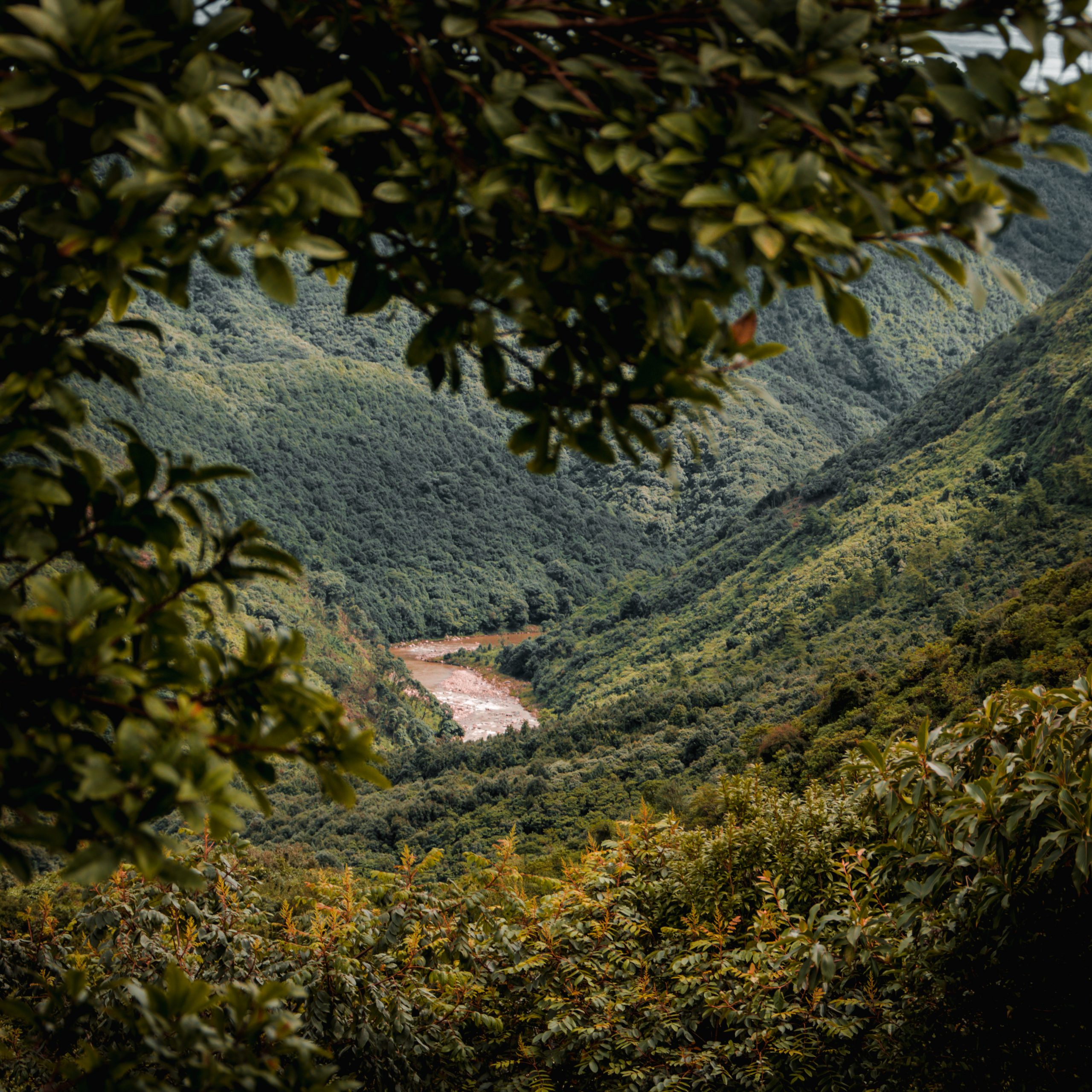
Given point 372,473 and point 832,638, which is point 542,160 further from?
point 372,473

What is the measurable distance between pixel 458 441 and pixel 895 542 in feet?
126

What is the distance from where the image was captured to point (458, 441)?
198ft

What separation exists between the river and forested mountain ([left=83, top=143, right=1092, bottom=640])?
152 cm

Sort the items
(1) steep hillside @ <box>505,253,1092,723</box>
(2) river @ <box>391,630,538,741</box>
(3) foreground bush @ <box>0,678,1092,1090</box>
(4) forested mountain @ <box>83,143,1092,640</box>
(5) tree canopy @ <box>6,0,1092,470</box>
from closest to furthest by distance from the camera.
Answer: (5) tree canopy @ <box>6,0,1092,470</box>
(3) foreground bush @ <box>0,678,1092,1090</box>
(1) steep hillside @ <box>505,253,1092,723</box>
(2) river @ <box>391,630,538,741</box>
(4) forested mountain @ <box>83,143,1092,640</box>

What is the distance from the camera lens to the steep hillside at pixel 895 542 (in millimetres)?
22781

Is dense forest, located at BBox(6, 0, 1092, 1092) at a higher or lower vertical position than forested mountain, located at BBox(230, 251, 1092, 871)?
higher

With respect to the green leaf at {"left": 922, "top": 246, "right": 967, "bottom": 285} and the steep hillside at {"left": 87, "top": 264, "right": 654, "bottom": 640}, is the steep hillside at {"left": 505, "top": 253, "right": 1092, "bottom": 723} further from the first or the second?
the green leaf at {"left": 922, "top": 246, "right": 967, "bottom": 285}

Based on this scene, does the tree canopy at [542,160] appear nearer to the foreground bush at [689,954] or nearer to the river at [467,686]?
the foreground bush at [689,954]

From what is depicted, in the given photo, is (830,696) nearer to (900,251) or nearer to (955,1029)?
(955,1029)

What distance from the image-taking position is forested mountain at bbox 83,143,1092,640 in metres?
48.3

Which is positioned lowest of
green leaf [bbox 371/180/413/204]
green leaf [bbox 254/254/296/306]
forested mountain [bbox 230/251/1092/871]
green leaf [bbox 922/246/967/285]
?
forested mountain [bbox 230/251/1092/871]

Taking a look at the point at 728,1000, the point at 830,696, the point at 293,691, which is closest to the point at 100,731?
the point at 293,691

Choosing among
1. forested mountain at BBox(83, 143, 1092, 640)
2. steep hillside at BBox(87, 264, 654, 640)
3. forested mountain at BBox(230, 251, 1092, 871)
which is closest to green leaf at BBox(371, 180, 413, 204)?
forested mountain at BBox(230, 251, 1092, 871)

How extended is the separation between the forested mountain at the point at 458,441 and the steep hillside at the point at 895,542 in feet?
29.6
